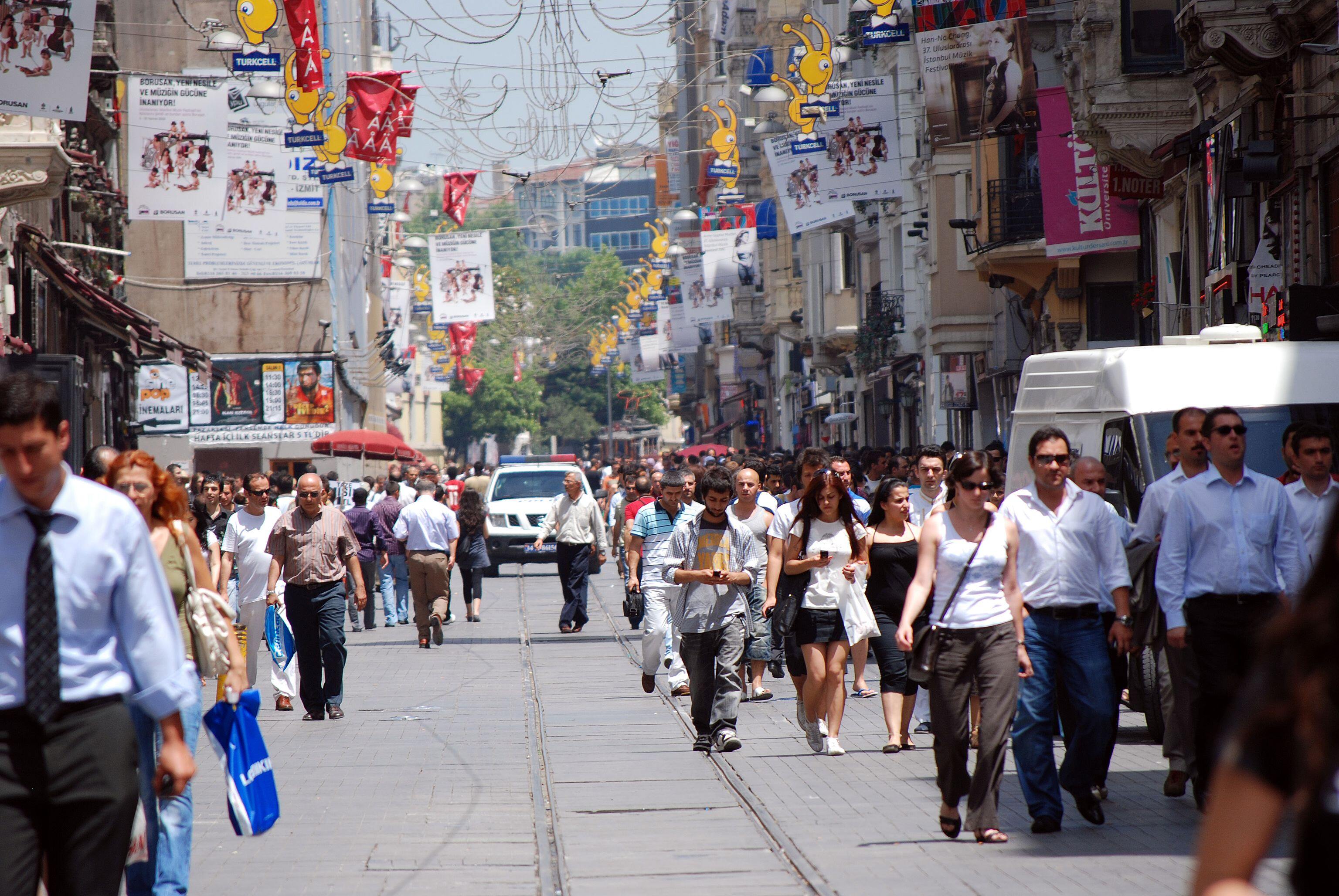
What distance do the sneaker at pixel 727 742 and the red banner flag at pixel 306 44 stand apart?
525 inches

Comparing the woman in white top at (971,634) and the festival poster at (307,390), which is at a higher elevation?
the festival poster at (307,390)

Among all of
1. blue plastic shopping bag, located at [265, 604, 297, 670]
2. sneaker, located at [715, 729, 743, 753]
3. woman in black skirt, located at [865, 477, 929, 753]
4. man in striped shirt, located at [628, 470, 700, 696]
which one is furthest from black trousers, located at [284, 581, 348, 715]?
woman in black skirt, located at [865, 477, 929, 753]

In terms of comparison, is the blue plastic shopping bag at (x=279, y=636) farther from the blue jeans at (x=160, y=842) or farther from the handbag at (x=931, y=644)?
the blue jeans at (x=160, y=842)

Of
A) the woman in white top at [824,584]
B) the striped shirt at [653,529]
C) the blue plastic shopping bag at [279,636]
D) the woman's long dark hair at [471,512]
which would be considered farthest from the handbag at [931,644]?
the woman's long dark hair at [471,512]

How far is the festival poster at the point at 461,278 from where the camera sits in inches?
1713

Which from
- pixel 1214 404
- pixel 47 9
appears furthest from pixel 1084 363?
pixel 47 9

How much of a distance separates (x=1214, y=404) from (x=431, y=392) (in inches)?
3993

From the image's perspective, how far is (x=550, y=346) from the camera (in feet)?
355

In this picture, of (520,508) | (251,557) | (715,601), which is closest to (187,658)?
(715,601)

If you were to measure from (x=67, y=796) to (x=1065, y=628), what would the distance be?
5.10m

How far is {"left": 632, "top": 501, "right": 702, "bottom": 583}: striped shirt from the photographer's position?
1391 cm

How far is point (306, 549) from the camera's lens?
1287cm

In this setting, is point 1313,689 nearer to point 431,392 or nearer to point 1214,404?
point 1214,404

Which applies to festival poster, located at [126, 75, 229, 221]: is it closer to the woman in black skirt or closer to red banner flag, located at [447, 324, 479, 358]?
the woman in black skirt
